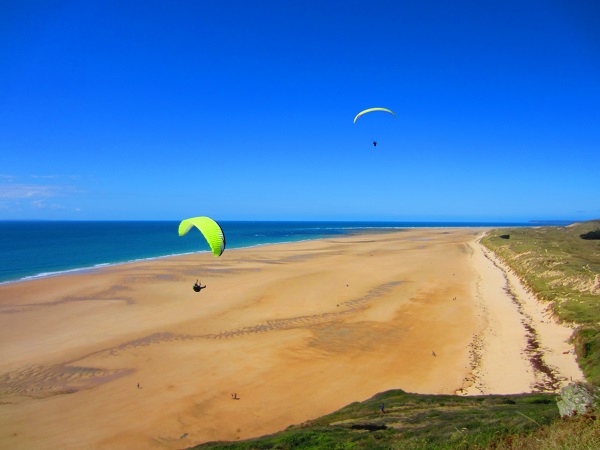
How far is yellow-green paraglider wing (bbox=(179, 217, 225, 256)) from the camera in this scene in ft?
42.1

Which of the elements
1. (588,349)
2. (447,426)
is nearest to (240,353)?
(447,426)

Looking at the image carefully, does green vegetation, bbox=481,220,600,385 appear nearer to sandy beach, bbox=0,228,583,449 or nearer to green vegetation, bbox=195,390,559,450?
sandy beach, bbox=0,228,583,449

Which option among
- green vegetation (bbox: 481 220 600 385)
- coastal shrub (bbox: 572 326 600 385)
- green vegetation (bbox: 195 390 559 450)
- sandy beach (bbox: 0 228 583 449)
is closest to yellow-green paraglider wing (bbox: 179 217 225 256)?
sandy beach (bbox: 0 228 583 449)

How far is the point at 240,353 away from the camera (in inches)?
586

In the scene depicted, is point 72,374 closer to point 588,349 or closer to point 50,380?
point 50,380

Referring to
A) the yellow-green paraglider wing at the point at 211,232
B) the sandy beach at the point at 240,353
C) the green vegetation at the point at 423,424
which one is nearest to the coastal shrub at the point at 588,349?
the sandy beach at the point at 240,353

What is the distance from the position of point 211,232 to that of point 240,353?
216 inches

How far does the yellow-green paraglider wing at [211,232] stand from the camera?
42.1ft

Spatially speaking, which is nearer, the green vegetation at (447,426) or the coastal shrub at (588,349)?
the green vegetation at (447,426)

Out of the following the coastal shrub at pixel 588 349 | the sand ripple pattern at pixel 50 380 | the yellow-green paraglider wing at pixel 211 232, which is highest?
the yellow-green paraglider wing at pixel 211 232

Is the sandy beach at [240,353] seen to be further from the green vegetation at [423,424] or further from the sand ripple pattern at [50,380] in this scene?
the green vegetation at [423,424]

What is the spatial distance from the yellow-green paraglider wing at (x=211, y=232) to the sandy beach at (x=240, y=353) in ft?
15.5

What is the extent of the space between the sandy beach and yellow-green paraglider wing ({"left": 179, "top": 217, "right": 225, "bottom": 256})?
4709mm

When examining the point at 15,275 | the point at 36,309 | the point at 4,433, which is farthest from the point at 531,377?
the point at 15,275
